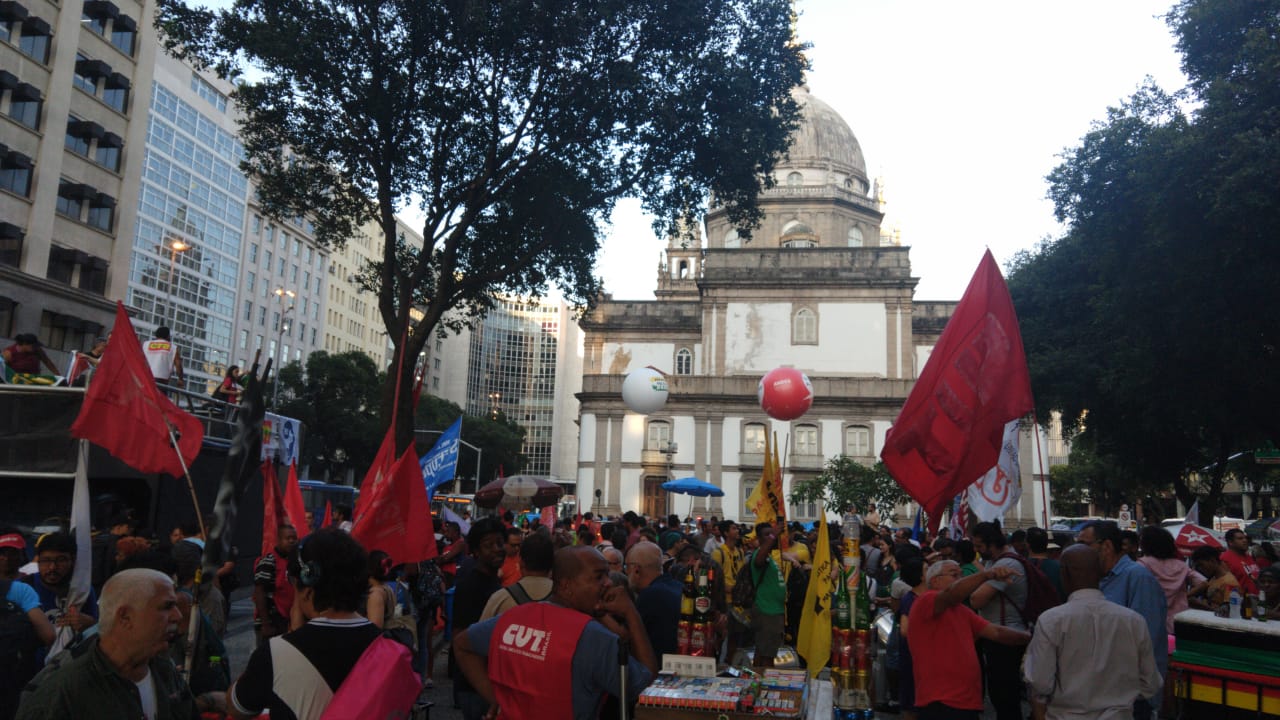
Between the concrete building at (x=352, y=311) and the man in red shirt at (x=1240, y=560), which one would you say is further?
the concrete building at (x=352, y=311)

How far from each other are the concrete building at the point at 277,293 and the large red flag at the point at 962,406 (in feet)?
194

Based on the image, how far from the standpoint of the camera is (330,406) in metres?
53.4

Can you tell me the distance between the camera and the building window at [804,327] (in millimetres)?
51938

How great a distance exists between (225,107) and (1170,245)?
5924 centimetres

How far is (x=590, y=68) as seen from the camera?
15062 millimetres

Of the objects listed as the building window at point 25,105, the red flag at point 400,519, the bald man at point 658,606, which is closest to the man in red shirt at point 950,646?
the bald man at point 658,606

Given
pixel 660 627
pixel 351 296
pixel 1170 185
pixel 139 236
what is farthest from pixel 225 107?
pixel 660 627

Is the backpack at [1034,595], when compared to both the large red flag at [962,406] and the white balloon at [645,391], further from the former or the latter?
the white balloon at [645,391]

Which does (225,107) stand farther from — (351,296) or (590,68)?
(590,68)

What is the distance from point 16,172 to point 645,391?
19.0 metres

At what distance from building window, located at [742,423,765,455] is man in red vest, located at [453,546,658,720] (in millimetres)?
46570

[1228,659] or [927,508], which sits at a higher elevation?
[927,508]

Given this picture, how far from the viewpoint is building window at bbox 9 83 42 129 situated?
2666 centimetres

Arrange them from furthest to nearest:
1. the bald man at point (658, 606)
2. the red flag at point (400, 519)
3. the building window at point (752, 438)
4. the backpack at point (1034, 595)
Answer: the building window at point (752, 438) < the red flag at point (400, 519) < the backpack at point (1034, 595) < the bald man at point (658, 606)
